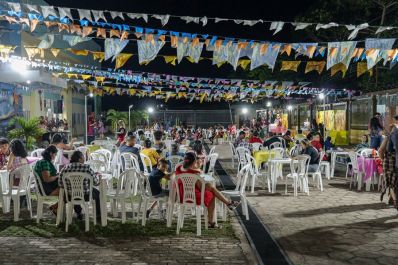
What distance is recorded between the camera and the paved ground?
5160 mm

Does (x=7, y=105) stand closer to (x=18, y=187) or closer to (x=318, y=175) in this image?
(x=18, y=187)

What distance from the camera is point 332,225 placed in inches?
259

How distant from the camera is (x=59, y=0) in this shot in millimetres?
28531

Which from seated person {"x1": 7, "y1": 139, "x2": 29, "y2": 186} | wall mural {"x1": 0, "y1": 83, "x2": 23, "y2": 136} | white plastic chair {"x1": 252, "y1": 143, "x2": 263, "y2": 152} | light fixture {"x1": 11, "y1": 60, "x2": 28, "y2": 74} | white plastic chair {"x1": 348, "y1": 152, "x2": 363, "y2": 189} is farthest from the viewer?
wall mural {"x1": 0, "y1": 83, "x2": 23, "y2": 136}

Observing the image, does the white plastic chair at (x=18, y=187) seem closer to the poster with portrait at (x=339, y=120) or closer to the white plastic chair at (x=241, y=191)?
the white plastic chair at (x=241, y=191)

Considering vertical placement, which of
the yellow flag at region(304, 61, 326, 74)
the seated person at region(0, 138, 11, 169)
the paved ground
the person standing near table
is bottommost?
the paved ground

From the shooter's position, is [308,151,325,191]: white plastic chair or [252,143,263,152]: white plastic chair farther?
[252,143,263,152]: white plastic chair

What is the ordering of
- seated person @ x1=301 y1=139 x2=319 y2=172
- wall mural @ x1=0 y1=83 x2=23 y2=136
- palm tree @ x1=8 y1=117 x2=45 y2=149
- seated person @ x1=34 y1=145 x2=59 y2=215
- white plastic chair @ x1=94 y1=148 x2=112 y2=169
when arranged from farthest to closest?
1. wall mural @ x1=0 y1=83 x2=23 y2=136
2. palm tree @ x1=8 y1=117 x2=45 y2=149
3. white plastic chair @ x1=94 y1=148 x2=112 y2=169
4. seated person @ x1=301 y1=139 x2=319 y2=172
5. seated person @ x1=34 y1=145 x2=59 y2=215

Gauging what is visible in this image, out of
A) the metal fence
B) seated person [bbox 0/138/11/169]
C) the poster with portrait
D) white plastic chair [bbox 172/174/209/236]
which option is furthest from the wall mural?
the metal fence

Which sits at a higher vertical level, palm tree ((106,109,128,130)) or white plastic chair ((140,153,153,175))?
palm tree ((106,109,128,130))

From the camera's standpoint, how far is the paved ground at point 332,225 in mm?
5160

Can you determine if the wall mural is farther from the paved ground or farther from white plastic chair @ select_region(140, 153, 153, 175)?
the paved ground

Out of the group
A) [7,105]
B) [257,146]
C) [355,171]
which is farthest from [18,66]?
[355,171]

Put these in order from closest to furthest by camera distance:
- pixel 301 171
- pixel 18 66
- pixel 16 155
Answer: pixel 16 155, pixel 301 171, pixel 18 66
